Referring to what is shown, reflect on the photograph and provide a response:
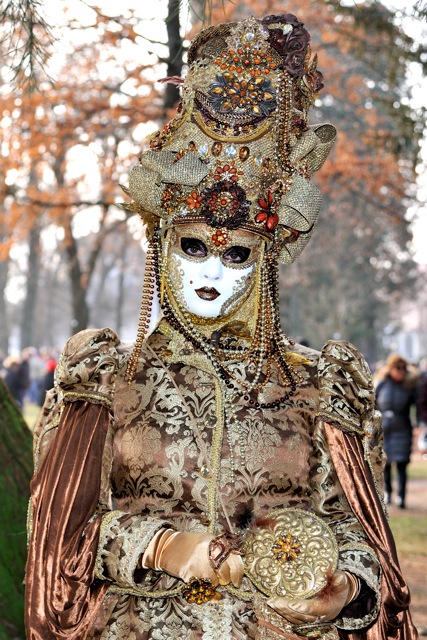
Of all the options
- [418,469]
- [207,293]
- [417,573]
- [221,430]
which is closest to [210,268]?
[207,293]

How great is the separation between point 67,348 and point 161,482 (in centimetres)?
48

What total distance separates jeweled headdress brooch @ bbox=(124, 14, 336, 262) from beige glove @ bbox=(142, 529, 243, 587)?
2.93 feet

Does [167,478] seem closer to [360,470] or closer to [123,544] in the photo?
[123,544]

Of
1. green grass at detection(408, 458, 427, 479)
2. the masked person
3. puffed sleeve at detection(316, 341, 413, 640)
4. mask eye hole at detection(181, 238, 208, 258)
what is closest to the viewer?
the masked person

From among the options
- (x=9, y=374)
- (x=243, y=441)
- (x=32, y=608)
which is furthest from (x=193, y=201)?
(x=9, y=374)

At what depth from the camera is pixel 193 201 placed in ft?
8.69

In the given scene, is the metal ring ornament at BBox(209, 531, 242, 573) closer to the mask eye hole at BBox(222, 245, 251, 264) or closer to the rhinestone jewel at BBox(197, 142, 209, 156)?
the mask eye hole at BBox(222, 245, 251, 264)

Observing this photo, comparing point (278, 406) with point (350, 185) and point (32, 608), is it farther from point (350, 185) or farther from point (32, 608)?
point (350, 185)

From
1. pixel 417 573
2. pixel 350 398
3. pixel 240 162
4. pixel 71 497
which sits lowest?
pixel 417 573

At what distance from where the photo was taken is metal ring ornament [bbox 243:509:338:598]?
2.30 m

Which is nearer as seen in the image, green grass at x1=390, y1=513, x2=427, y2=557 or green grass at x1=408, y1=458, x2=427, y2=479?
green grass at x1=390, y1=513, x2=427, y2=557

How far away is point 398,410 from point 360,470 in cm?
703

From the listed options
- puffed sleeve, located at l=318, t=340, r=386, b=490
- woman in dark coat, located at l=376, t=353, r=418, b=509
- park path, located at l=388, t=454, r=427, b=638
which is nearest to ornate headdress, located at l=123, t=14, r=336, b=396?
puffed sleeve, located at l=318, t=340, r=386, b=490

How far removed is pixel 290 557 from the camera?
7.64 feet
